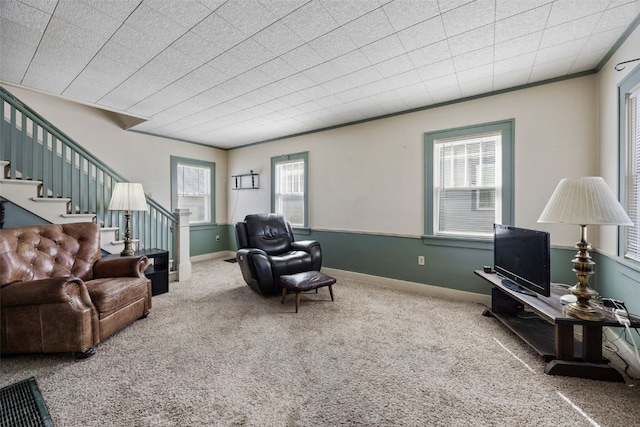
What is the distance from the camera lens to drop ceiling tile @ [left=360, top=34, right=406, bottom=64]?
2.12 metres

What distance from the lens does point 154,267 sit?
3.54m

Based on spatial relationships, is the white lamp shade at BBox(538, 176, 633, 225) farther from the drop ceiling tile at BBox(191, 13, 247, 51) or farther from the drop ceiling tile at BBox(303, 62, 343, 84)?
the drop ceiling tile at BBox(191, 13, 247, 51)

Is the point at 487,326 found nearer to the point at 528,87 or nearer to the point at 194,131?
the point at 528,87

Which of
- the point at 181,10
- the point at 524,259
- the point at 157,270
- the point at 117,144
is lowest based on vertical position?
the point at 157,270

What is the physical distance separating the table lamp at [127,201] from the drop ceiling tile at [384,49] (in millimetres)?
3084

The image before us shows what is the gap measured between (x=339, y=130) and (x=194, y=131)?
8.31ft

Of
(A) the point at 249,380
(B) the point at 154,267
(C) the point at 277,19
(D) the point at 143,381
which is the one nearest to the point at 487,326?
(A) the point at 249,380

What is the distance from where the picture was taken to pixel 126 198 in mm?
3244

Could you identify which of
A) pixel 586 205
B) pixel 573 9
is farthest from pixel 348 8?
pixel 586 205

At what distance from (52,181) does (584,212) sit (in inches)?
196

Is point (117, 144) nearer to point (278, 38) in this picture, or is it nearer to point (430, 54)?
point (278, 38)

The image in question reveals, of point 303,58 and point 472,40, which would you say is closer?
point 472,40

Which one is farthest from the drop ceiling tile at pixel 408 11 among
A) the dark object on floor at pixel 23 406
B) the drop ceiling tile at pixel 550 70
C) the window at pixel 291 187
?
the dark object on floor at pixel 23 406

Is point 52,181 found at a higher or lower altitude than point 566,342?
higher
